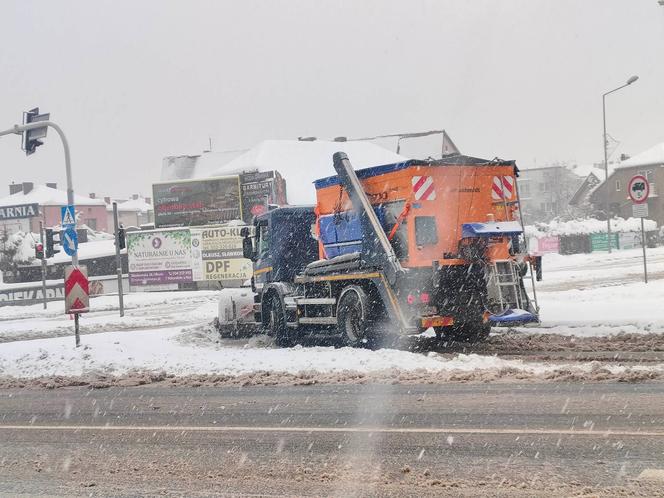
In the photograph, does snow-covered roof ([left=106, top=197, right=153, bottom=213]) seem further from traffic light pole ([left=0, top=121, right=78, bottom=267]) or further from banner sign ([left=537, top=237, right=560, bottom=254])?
traffic light pole ([left=0, top=121, right=78, bottom=267])

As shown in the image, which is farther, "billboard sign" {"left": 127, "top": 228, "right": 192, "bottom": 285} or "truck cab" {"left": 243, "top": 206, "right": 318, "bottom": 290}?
"billboard sign" {"left": 127, "top": 228, "right": 192, "bottom": 285}

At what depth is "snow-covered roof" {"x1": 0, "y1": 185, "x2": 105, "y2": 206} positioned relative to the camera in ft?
320

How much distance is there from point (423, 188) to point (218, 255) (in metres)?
32.9

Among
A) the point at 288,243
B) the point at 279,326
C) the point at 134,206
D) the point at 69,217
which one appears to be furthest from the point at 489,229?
the point at 134,206

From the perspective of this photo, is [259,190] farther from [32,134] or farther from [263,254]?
[263,254]

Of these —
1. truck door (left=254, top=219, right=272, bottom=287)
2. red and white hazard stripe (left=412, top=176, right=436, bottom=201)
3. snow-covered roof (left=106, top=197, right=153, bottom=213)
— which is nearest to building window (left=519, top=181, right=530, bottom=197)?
snow-covered roof (left=106, top=197, right=153, bottom=213)

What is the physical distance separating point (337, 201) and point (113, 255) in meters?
39.2

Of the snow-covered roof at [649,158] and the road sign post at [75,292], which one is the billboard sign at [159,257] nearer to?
the road sign post at [75,292]

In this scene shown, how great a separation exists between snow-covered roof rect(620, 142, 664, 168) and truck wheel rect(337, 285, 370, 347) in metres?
67.0

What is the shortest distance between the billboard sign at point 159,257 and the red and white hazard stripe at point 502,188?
110 ft

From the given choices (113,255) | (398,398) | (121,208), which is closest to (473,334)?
(398,398)

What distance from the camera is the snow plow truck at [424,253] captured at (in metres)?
13.3

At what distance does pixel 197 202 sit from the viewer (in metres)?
51.0

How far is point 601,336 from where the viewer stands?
45.6 ft
